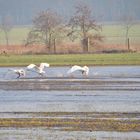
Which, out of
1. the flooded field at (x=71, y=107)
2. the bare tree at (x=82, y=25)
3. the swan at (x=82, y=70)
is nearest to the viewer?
the flooded field at (x=71, y=107)

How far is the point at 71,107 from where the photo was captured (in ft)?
61.5

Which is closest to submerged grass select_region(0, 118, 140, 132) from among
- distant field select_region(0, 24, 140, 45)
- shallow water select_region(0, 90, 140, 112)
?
shallow water select_region(0, 90, 140, 112)

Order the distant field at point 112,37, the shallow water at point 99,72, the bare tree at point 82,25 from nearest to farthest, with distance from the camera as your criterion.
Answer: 1. the shallow water at point 99,72
2. the bare tree at point 82,25
3. the distant field at point 112,37

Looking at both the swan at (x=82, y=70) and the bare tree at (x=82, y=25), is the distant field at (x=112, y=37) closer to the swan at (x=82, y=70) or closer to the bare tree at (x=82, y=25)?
the bare tree at (x=82, y=25)

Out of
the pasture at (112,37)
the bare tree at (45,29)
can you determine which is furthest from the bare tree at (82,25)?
the pasture at (112,37)

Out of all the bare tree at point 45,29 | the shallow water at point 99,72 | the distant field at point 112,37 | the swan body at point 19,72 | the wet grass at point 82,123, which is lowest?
the distant field at point 112,37

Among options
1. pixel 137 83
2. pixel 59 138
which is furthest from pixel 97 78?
pixel 59 138

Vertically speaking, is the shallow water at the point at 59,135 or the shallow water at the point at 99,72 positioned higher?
the shallow water at the point at 59,135

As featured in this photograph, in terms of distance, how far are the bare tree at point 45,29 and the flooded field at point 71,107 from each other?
2900 cm

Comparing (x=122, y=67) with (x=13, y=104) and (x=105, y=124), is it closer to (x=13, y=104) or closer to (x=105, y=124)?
(x=13, y=104)

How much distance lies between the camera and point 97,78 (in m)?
29.9

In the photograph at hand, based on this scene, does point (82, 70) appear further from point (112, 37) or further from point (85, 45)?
point (112, 37)

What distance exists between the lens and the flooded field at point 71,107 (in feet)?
Result: 46.8

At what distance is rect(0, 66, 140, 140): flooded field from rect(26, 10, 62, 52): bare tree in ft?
95.1
